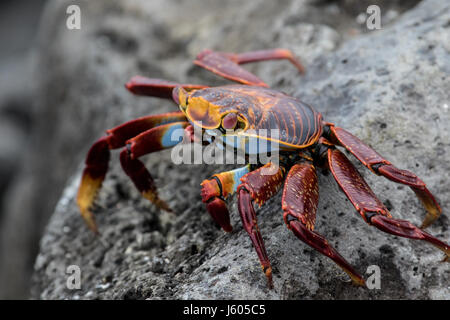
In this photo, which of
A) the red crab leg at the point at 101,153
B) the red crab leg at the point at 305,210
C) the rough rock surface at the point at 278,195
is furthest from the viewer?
the red crab leg at the point at 101,153

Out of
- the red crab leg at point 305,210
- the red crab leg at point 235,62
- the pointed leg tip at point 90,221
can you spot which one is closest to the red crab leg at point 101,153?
the pointed leg tip at point 90,221

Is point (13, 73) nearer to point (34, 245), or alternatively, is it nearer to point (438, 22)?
point (34, 245)

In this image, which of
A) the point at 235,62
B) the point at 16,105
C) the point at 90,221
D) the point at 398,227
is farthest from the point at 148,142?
the point at 16,105

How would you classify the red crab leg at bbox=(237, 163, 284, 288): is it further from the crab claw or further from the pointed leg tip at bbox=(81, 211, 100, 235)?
the pointed leg tip at bbox=(81, 211, 100, 235)

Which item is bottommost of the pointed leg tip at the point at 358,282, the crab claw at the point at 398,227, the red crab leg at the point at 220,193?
the pointed leg tip at the point at 358,282

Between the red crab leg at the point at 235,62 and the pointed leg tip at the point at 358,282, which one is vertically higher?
the red crab leg at the point at 235,62

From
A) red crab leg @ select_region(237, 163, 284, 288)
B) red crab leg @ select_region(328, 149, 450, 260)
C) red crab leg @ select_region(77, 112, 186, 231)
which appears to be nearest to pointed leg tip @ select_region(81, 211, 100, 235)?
red crab leg @ select_region(77, 112, 186, 231)

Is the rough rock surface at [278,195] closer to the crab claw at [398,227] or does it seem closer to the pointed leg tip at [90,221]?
the pointed leg tip at [90,221]
